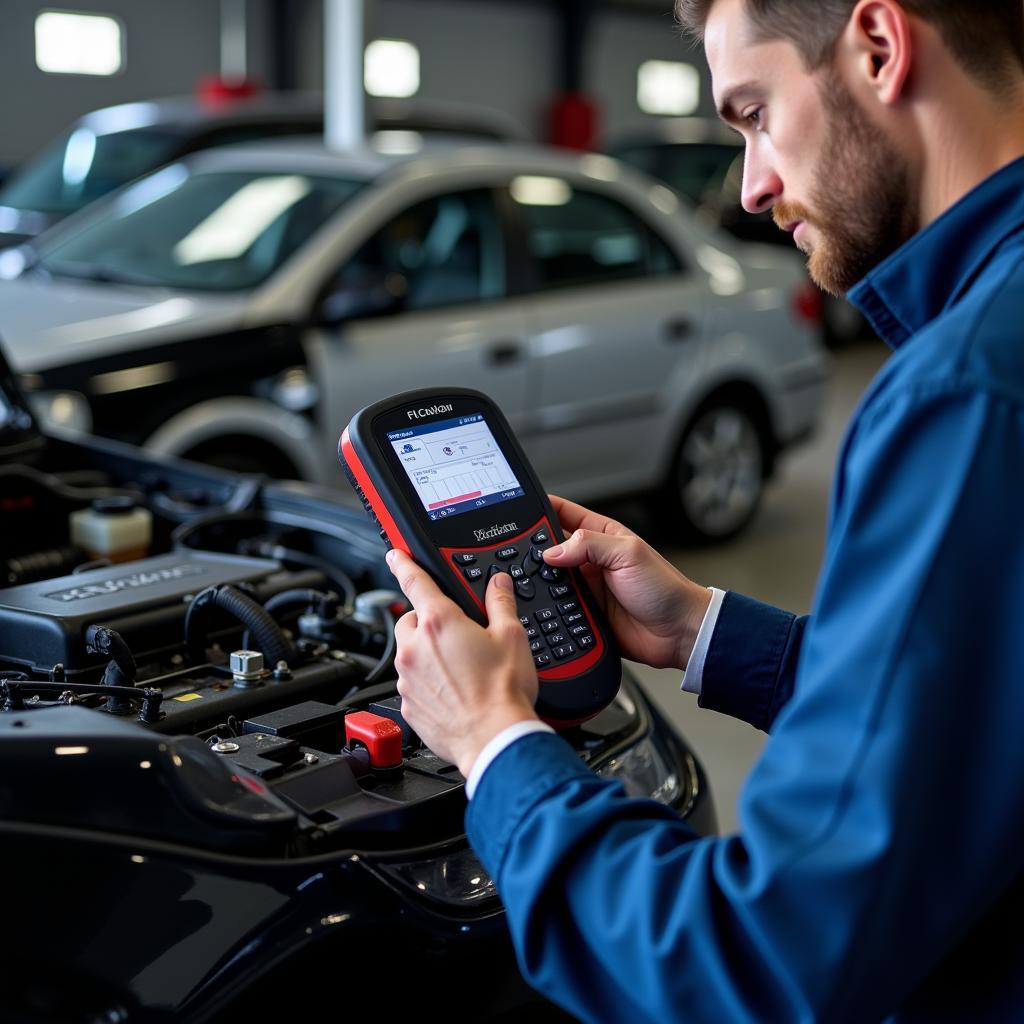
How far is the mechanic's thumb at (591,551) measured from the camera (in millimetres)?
1478

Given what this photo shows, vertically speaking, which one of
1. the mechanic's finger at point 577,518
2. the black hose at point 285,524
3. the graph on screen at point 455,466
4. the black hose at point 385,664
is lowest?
the black hose at point 385,664

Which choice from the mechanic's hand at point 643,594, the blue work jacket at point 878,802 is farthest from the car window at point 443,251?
the blue work jacket at point 878,802

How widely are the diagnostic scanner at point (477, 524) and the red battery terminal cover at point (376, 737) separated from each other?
0.24m

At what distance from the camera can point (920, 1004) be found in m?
1.07

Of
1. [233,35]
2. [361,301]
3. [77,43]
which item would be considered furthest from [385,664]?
[233,35]

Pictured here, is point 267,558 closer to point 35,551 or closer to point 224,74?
point 35,551

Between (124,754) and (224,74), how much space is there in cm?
1208

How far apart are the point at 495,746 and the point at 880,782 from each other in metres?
0.31

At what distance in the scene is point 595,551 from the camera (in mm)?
1500

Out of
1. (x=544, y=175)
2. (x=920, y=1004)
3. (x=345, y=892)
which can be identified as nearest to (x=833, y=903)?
(x=920, y=1004)

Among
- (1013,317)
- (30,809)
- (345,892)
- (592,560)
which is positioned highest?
(1013,317)

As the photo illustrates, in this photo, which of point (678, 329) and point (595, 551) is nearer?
point (595, 551)

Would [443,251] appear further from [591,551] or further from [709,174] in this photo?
[709,174]

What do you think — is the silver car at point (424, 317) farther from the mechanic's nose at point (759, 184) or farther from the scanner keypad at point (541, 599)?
the mechanic's nose at point (759, 184)
